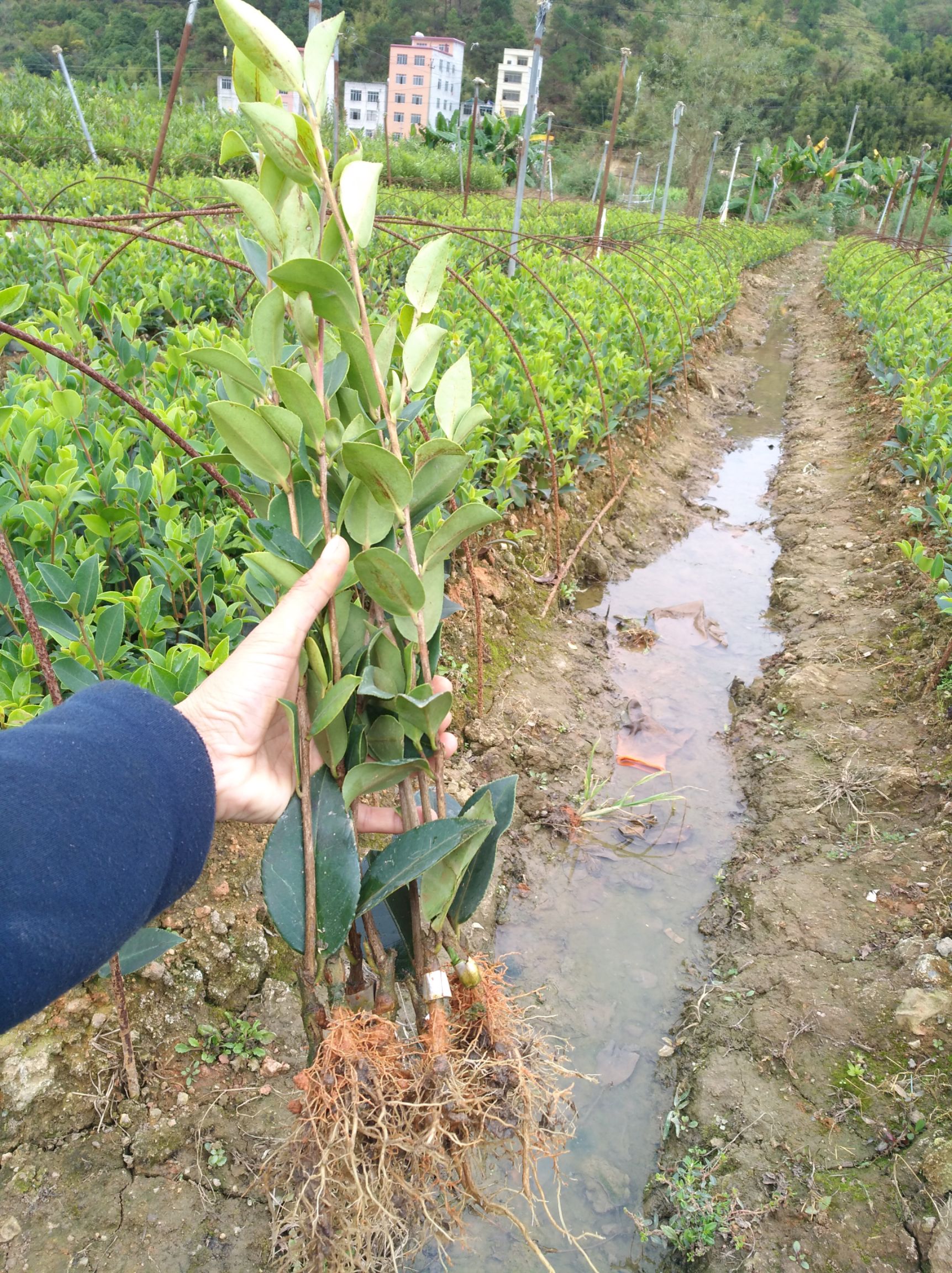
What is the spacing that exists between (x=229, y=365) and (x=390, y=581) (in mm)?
371

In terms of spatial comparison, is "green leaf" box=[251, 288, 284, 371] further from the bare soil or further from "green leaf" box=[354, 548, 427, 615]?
the bare soil

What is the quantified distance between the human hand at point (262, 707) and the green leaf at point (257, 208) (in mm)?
407

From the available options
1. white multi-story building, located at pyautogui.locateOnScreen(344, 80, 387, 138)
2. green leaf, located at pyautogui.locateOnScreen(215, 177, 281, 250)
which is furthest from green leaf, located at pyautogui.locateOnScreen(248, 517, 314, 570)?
white multi-story building, located at pyautogui.locateOnScreen(344, 80, 387, 138)

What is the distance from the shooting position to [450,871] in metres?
1.19

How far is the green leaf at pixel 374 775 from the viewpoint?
119 cm

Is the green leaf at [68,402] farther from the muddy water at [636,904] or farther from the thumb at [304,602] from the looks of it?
the muddy water at [636,904]

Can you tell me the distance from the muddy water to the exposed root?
77 cm

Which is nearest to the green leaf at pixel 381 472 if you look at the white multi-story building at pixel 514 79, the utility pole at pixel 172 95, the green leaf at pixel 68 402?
the green leaf at pixel 68 402

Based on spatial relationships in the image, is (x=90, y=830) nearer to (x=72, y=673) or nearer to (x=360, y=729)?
(x=360, y=729)

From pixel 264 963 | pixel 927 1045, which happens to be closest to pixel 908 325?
pixel 927 1045

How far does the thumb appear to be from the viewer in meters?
1.15

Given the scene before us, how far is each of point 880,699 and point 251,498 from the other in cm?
307

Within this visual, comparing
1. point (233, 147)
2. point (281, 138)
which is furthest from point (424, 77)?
point (281, 138)

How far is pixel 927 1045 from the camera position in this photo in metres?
2.04
